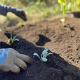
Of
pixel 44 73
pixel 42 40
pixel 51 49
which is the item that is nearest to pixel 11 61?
pixel 44 73

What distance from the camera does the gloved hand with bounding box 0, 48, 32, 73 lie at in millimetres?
1652

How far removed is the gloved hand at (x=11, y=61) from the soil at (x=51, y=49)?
2.8 inches

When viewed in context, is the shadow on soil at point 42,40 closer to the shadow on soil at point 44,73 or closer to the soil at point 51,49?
the soil at point 51,49

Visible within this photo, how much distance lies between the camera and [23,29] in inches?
131

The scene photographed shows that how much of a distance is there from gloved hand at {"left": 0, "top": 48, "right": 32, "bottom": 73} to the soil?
72mm

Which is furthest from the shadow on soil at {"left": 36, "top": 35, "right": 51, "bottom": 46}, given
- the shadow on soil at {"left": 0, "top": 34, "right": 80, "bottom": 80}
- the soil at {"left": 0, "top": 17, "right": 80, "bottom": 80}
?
the shadow on soil at {"left": 0, "top": 34, "right": 80, "bottom": 80}

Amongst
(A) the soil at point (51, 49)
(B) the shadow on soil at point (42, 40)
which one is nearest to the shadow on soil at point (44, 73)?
(A) the soil at point (51, 49)

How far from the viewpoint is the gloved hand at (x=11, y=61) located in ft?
5.42

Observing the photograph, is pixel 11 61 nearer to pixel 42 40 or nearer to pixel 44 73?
pixel 44 73

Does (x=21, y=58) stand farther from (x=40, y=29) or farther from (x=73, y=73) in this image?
(x=40, y=29)

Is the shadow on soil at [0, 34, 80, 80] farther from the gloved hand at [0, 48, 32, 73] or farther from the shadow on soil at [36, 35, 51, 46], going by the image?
the shadow on soil at [36, 35, 51, 46]

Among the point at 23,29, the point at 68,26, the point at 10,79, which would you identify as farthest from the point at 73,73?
the point at 23,29

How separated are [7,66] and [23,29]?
1.75 m

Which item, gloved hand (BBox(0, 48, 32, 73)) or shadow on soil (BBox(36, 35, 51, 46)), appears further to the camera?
shadow on soil (BBox(36, 35, 51, 46))
